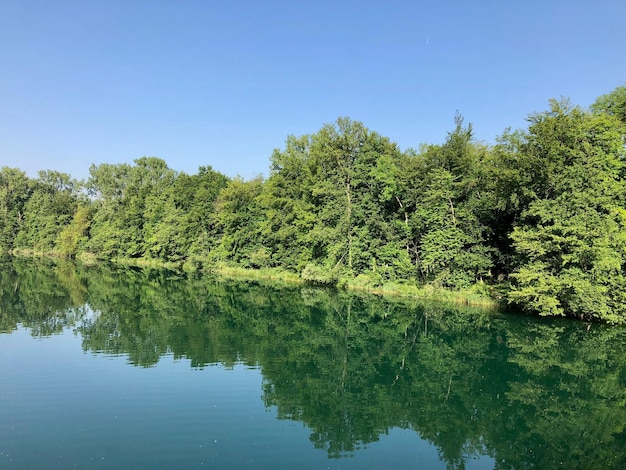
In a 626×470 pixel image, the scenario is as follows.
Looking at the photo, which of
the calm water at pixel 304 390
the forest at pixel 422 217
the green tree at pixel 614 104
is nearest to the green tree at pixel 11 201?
the forest at pixel 422 217

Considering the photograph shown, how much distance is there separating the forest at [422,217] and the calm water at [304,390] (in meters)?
4.80

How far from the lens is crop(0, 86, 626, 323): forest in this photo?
27.0m

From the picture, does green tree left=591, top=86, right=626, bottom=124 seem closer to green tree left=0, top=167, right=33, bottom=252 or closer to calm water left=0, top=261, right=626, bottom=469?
calm water left=0, top=261, right=626, bottom=469

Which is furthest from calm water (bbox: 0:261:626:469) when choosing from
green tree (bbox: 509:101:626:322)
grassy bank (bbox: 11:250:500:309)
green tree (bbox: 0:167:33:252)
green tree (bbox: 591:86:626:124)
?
green tree (bbox: 0:167:33:252)

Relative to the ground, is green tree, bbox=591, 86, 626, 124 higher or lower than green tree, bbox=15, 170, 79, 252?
higher

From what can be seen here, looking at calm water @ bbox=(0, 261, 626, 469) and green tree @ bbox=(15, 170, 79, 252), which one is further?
green tree @ bbox=(15, 170, 79, 252)

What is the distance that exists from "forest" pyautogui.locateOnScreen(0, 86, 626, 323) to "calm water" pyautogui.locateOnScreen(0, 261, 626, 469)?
480 centimetres

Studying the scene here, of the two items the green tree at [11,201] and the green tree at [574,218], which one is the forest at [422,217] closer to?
the green tree at [574,218]

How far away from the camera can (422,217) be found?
3838 cm

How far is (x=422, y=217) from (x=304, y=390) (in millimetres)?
25676

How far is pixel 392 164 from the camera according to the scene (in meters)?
43.7

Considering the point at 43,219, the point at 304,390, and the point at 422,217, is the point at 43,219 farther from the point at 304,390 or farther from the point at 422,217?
the point at 304,390

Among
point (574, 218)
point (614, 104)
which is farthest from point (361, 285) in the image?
point (614, 104)

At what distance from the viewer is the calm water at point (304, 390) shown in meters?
11.3
